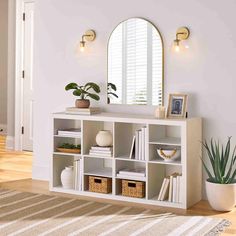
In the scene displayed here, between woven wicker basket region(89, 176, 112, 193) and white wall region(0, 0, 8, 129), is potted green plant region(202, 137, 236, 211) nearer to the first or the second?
woven wicker basket region(89, 176, 112, 193)

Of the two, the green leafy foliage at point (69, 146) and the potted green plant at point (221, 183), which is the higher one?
Answer: the green leafy foliage at point (69, 146)

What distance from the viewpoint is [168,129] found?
15.3 feet

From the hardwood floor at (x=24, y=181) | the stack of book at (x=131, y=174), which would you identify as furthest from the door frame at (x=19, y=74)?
the stack of book at (x=131, y=174)

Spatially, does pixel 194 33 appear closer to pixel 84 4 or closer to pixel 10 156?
pixel 84 4

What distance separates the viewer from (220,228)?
12.1ft

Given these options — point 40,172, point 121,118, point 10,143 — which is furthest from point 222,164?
point 10,143

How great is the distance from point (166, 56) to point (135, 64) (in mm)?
313

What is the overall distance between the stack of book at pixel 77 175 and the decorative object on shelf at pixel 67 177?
0.04 meters

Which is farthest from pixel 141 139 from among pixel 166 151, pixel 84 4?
pixel 84 4

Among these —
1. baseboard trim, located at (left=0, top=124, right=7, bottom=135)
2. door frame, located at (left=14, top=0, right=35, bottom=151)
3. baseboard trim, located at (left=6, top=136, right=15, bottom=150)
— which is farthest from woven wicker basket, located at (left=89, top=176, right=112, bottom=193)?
baseboard trim, located at (left=0, top=124, right=7, bottom=135)

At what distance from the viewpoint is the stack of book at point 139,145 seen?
444 cm

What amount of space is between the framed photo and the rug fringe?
1.02m

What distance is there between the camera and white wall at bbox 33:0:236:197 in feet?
14.5

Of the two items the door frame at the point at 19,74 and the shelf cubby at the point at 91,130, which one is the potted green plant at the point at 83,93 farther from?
the door frame at the point at 19,74
